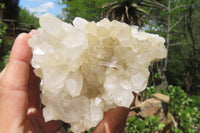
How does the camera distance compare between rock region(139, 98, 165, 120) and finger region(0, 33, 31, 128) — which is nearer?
finger region(0, 33, 31, 128)

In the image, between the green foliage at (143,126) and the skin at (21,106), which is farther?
the green foliage at (143,126)

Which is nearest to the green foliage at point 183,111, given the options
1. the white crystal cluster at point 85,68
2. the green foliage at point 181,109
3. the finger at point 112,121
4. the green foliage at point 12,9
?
the green foliage at point 181,109

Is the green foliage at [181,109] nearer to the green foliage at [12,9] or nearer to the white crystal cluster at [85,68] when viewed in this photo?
the white crystal cluster at [85,68]

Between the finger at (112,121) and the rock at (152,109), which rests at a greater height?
the finger at (112,121)

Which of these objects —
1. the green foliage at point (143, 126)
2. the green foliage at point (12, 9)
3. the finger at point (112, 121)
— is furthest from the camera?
the green foliage at point (12, 9)

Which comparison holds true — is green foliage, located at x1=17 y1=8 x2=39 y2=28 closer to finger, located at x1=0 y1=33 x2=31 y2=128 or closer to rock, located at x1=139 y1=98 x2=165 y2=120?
rock, located at x1=139 y1=98 x2=165 y2=120

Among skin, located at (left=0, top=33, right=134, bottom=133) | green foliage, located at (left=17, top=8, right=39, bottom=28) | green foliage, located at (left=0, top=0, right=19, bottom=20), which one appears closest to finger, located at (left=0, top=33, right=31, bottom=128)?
skin, located at (left=0, top=33, right=134, bottom=133)

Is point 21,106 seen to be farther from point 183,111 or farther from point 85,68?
point 183,111

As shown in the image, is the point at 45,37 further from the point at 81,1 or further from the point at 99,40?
the point at 81,1

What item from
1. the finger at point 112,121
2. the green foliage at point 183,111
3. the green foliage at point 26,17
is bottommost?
the green foliage at point 183,111
